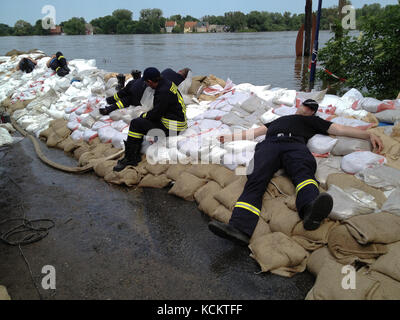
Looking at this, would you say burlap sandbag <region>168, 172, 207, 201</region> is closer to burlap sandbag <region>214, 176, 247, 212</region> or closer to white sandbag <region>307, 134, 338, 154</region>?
burlap sandbag <region>214, 176, 247, 212</region>

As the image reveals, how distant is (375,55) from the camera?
5770 mm

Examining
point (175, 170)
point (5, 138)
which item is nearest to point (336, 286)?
point (175, 170)

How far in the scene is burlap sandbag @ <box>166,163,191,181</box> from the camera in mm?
3535

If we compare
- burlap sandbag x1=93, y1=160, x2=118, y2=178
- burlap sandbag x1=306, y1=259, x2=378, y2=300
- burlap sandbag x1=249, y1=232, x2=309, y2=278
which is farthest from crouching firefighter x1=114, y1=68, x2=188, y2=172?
burlap sandbag x1=306, y1=259, x2=378, y2=300

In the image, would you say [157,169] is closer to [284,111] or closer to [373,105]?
[284,111]

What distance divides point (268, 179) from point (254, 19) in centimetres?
6745

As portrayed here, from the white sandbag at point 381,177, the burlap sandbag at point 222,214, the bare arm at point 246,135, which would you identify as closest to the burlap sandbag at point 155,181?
the bare arm at point 246,135

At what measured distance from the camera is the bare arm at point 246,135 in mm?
3381

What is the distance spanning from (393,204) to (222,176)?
1458 millimetres

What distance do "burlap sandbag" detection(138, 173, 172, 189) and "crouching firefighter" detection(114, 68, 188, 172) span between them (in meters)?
0.34

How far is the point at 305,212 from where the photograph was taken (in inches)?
92.6

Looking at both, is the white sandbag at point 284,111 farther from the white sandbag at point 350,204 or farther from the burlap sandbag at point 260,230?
the burlap sandbag at point 260,230
